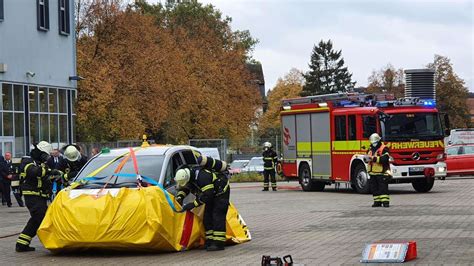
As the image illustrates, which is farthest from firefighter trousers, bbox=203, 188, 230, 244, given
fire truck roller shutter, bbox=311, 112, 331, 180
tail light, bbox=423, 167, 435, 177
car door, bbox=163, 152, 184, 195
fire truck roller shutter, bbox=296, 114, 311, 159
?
fire truck roller shutter, bbox=296, 114, 311, 159

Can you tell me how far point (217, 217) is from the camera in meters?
13.3

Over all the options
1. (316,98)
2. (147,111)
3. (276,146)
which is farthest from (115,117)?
(316,98)

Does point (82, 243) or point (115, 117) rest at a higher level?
point (115, 117)

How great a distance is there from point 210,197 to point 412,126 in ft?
44.5

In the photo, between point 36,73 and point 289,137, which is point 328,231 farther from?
point 36,73

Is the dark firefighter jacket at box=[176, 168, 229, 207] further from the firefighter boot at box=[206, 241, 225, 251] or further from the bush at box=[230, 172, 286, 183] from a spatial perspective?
the bush at box=[230, 172, 286, 183]

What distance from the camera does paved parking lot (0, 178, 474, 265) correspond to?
12.2m

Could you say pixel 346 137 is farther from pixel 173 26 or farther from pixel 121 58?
pixel 173 26

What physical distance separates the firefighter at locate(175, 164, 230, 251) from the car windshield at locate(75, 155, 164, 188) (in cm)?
66

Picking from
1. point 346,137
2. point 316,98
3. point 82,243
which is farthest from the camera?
point 316,98

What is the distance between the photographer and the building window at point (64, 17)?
3797cm

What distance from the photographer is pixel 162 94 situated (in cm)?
5716

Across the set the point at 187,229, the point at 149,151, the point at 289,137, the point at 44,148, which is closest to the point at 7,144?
the point at 289,137

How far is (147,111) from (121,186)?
42620 mm
